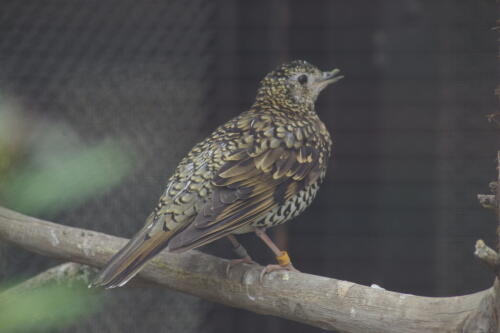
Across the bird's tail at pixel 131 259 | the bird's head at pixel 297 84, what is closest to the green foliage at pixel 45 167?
the bird's tail at pixel 131 259

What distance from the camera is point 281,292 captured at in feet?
6.57

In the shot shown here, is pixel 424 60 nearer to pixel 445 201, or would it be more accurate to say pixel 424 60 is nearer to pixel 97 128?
pixel 445 201

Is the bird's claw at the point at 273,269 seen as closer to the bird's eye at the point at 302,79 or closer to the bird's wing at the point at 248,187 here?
the bird's wing at the point at 248,187

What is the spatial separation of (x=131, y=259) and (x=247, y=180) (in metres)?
0.38

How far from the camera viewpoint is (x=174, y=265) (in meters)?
2.18

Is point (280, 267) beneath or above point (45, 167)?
beneath

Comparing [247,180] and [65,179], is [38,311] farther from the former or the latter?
[247,180]

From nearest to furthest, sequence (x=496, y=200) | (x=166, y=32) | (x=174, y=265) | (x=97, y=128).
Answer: (x=496, y=200) → (x=174, y=265) → (x=97, y=128) → (x=166, y=32)

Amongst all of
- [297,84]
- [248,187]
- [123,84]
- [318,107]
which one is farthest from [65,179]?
[318,107]

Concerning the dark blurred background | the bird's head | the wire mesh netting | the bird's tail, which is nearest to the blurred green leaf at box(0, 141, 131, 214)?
the bird's tail

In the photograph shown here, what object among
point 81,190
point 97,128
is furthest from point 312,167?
point 97,128

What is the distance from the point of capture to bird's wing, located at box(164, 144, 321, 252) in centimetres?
197

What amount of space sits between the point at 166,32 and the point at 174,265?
137 centimetres

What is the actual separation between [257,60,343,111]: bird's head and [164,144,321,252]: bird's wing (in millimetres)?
222
